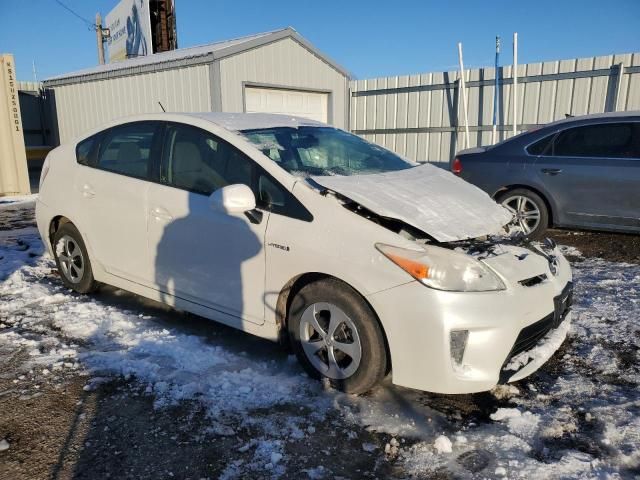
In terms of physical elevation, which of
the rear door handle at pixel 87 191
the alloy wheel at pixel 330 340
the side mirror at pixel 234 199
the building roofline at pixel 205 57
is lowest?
the alloy wheel at pixel 330 340

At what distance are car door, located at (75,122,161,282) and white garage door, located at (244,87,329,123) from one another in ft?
23.7

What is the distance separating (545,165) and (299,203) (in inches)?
174

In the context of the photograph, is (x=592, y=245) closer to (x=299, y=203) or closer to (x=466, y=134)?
(x=299, y=203)

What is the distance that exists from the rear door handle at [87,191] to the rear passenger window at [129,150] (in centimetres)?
19

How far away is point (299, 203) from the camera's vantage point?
287cm

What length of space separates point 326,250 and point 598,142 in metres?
4.74

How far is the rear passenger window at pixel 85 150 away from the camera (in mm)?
4207

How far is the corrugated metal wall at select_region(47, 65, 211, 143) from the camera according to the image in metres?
10.8

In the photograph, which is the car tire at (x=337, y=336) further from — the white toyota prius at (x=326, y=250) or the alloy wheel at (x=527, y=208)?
the alloy wheel at (x=527, y=208)

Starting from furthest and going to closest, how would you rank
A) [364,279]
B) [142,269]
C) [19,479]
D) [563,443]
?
[142,269]
[364,279]
[563,443]
[19,479]

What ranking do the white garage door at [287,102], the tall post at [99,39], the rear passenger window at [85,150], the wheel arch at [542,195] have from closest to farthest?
the rear passenger window at [85,150]
the wheel arch at [542,195]
the white garage door at [287,102]
the tall post at [99,39]

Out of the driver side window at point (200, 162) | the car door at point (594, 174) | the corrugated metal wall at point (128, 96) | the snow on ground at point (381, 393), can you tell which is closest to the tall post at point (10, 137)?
the corrugated metal wall at point (128, 96)

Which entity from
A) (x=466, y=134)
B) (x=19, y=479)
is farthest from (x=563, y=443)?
(x=466, y=134)

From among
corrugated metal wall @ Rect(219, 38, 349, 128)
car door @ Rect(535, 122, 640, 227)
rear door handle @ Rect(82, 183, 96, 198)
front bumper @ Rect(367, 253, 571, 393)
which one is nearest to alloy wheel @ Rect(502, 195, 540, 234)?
car door @ Rect(535, 122, 640, 227)
